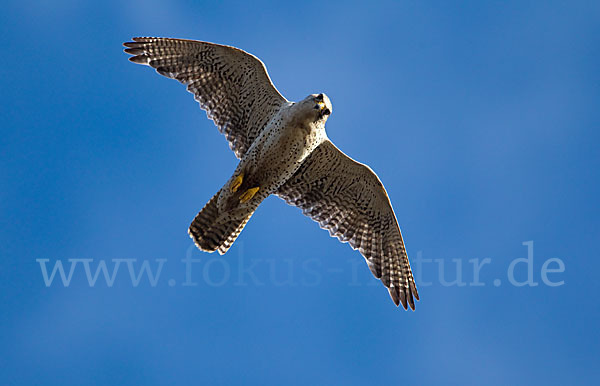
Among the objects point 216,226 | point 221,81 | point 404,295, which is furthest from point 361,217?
point 221,81

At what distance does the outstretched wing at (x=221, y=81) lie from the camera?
9.00 meters

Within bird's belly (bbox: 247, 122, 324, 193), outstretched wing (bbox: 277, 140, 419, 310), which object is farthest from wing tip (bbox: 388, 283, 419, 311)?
bird's belly (bbox: 247, 122, 324, 193)

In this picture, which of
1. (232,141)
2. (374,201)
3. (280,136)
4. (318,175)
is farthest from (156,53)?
(374,201)

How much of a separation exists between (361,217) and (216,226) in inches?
88.9

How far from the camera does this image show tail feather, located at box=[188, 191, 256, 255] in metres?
9.12

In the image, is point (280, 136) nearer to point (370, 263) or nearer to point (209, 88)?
point (209, 88)

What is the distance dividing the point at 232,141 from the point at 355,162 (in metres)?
1.87

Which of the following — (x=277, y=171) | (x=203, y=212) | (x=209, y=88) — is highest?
(x=209, y=88)

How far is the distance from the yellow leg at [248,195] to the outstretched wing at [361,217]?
0.72m

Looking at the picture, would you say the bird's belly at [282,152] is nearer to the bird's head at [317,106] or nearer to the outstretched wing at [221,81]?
the bird's head at [317,106]

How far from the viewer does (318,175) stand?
942 cm

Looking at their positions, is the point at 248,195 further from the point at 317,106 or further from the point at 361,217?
the point at 361,217

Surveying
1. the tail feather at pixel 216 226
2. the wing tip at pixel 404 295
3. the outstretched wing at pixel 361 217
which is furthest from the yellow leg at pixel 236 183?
the wing tip at pixel 404 295

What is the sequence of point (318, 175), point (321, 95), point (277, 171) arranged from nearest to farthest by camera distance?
point (321, 95)
point (277, 171)
point (318, 175)
